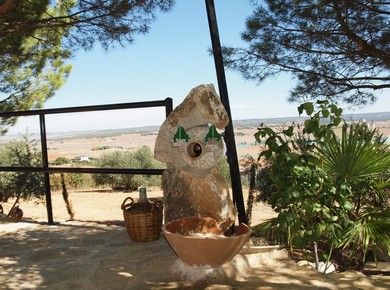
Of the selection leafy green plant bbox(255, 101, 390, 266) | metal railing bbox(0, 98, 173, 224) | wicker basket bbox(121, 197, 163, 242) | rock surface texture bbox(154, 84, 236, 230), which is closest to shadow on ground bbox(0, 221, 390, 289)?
wicker basket bbox(121, 197, 163, 242)

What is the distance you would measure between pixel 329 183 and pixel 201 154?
0.76 m

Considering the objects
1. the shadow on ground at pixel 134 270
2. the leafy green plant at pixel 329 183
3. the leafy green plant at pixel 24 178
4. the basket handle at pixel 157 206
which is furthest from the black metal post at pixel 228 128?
the leafy green plant at pixel 24 178

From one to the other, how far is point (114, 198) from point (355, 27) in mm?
7449

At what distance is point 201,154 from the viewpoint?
2059 mm

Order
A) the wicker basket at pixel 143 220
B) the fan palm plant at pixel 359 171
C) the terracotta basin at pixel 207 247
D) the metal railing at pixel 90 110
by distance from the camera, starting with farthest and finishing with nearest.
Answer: the metal railing at pixel 90 110 → the wicker basket at pixel 143 220 → the fan palm plant at pixel 359 171 → the terracotta basin at pixel 207 247

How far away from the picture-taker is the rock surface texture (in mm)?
2051

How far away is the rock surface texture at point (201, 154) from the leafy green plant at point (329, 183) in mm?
332

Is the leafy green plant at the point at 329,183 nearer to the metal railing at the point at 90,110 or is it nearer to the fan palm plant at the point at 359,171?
the fan palm plant at the point at 359,171

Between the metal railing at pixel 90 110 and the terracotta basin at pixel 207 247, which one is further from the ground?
the metal railing at pixel 90 110

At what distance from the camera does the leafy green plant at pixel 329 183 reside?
201cm

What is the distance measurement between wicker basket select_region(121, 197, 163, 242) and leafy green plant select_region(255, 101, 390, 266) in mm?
721

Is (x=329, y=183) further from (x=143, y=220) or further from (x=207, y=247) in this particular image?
(x=143, y=220)

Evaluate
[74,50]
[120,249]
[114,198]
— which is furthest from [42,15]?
[114,198]

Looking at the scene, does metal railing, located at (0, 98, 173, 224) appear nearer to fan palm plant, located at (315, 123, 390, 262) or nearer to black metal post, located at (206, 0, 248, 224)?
black metal post, located at (206, 0, 248, 224)
